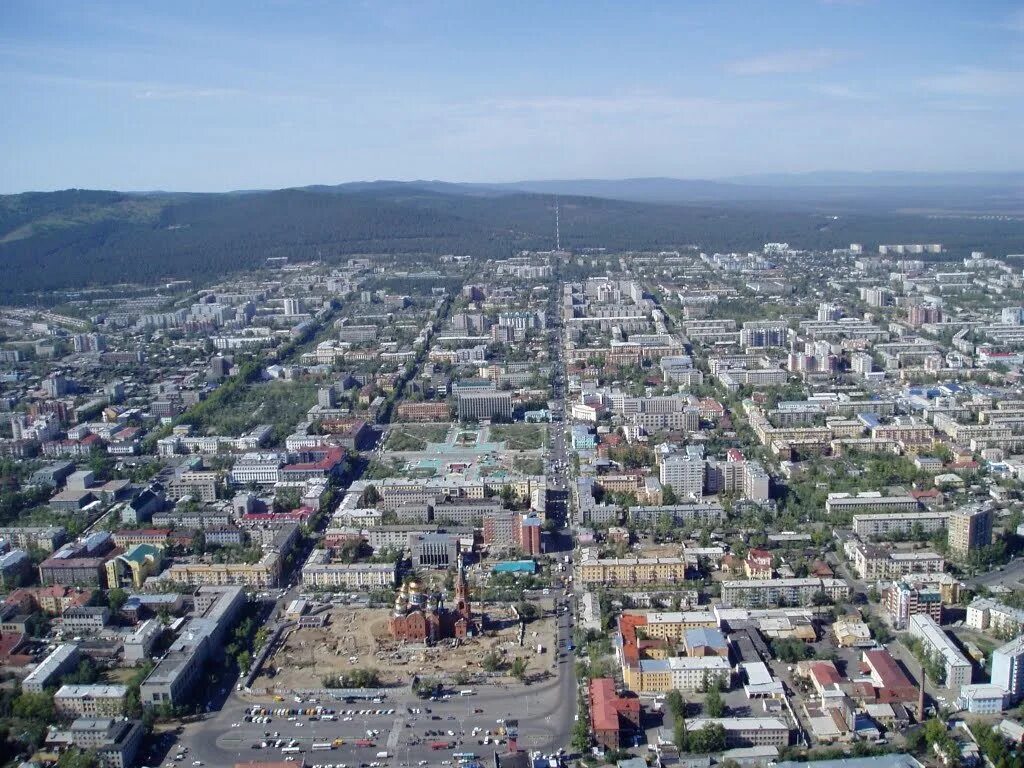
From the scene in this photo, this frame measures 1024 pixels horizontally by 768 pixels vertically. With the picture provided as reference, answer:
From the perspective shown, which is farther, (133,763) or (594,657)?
(594,657)

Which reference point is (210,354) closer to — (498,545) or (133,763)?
(498,545)

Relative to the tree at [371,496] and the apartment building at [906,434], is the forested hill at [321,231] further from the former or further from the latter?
the apartment building at [906,434]

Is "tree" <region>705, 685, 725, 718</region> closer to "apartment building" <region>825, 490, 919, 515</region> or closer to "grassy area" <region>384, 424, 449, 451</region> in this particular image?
"apartment building" <region>825, 490, 919, 515</region>

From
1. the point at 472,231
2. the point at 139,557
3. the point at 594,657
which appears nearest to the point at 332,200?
the point at 472,231

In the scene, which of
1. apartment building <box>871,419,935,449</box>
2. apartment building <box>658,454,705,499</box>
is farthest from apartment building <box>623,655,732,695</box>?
apartment building <box>871,419,935,449</box>

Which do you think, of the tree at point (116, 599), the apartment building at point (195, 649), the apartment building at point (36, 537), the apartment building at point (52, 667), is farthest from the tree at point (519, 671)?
the apartment building at point (36, 537)

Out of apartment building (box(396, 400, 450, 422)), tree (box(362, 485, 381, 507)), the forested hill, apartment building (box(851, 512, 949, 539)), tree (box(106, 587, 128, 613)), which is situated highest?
the forested hill

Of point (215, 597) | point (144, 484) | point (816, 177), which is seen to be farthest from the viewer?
point (816, 177)
